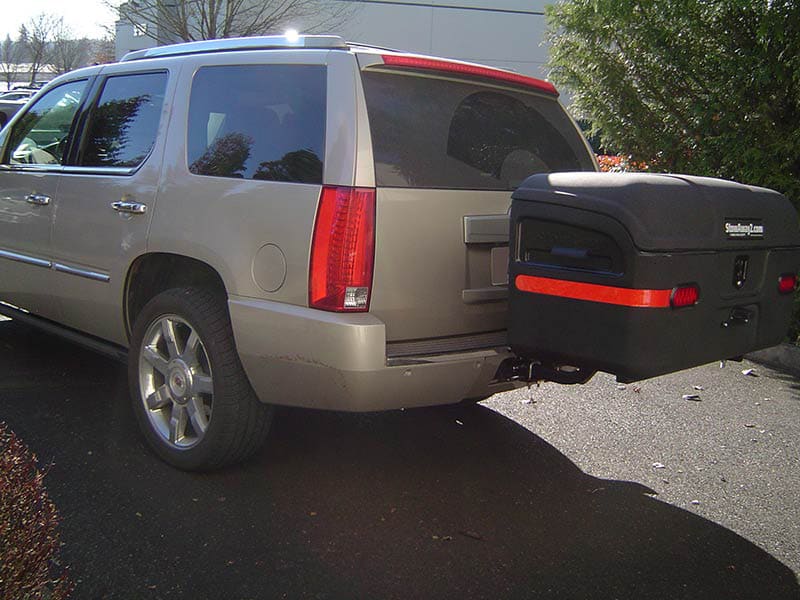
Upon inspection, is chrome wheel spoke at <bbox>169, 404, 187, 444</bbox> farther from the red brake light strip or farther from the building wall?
the building wall

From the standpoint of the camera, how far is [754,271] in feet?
11.5

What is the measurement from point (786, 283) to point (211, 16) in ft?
53.7

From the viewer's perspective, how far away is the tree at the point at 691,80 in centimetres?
668

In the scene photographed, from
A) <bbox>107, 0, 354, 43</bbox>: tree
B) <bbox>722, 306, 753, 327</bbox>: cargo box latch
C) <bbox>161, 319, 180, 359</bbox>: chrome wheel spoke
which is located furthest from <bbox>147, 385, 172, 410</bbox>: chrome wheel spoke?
<bbox>107, 0, 354, 43</bbox>: tree

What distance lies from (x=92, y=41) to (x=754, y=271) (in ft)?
176

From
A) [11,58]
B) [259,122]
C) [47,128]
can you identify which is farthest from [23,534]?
[11,58]

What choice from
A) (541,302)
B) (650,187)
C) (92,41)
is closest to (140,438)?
(541,302)

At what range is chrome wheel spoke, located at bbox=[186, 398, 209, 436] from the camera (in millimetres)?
3826

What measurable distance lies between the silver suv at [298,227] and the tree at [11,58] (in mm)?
54565

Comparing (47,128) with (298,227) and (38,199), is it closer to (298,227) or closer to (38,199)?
(38,199)

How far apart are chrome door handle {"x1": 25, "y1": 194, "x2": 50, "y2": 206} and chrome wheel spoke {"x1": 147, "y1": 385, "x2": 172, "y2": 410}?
153 cm

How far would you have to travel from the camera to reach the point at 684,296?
10.3ft

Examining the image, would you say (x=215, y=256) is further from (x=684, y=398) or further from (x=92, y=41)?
(x=92, y=41)

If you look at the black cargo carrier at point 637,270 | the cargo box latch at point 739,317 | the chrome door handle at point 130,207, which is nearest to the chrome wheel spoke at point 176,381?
the chrome door handle at point 130,207
